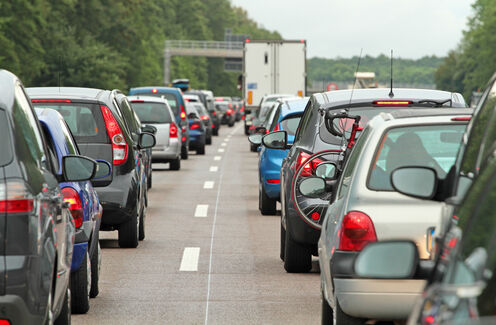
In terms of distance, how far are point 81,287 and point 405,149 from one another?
2560 millimetres

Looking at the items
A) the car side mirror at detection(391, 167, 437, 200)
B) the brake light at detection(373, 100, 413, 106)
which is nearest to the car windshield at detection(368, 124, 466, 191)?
the car side mirror at detection(391, 167, 437, 200)

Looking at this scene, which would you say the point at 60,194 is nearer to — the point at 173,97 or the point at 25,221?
the point at 25,221

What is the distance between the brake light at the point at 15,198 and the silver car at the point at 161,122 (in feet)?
64.8

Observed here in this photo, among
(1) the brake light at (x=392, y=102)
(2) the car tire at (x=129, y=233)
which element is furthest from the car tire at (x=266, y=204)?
(1) the brake light at (x=392, y=102)

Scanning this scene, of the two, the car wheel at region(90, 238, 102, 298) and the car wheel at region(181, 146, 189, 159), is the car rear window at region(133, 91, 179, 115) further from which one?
the car wheel at region(90, 238, 102, 298)

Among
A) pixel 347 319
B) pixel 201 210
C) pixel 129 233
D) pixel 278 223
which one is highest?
pixel 347 319

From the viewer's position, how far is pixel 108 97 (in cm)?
1236

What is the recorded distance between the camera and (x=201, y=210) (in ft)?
57.3

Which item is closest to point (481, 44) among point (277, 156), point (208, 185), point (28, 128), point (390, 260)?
point (208, 185)

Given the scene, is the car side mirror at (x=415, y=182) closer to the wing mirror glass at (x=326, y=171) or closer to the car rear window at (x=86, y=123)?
the wing mirror glass at (x=326, y=171)

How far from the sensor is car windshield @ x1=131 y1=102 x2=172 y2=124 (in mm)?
25314

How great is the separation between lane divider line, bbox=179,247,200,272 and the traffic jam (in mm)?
18

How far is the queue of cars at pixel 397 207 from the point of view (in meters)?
3.10

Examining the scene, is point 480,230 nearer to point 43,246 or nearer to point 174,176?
point 43,246
